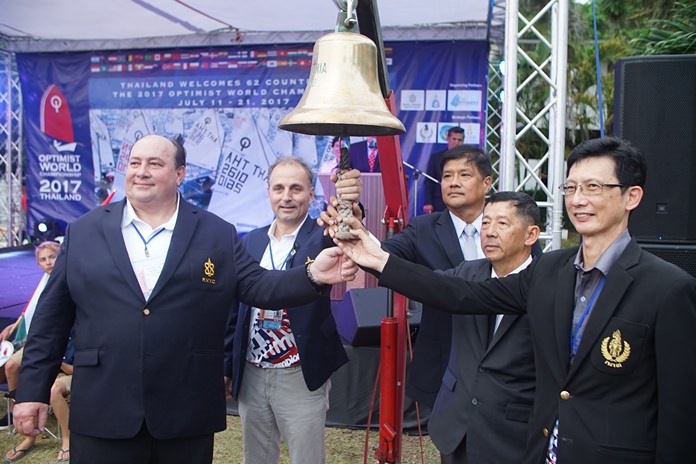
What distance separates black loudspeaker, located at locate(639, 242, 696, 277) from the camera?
11.4 ft

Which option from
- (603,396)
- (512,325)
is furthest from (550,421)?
(512,325)

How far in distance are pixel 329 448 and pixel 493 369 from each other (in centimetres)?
278

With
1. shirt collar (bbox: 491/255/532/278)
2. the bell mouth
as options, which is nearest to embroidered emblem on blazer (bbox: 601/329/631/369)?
shirt collar (bbox: 491/255/532/278)

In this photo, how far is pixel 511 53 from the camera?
5133 mm

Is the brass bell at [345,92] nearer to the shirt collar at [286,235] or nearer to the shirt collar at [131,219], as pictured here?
the shirt collar at [131,219]

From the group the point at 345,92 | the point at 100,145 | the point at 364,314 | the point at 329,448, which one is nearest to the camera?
the point at 345,92

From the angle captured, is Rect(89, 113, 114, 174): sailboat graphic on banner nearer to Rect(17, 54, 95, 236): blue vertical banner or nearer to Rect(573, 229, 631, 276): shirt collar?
Rect(17, 54, 95, 236): blue vertical banner

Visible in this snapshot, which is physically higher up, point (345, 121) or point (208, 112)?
point (208, 112)

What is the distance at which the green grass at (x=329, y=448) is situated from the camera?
4707mm

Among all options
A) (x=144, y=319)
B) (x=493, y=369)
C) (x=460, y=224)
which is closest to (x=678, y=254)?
(x=460, y=224)

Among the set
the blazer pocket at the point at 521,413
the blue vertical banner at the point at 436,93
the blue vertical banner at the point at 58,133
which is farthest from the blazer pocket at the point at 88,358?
the blue vertical banner at the point at 58,133

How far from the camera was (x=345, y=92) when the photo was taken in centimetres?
201

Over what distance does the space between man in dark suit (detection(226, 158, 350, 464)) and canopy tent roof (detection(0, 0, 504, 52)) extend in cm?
494

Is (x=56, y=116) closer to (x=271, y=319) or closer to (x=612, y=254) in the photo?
(x=271, y=319)
